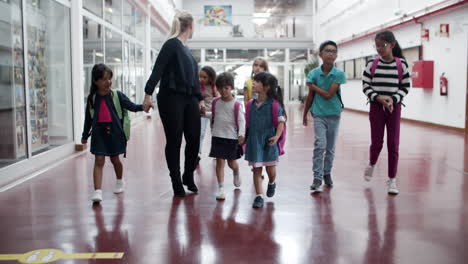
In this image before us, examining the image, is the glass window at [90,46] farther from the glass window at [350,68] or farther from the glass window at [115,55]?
the glass window at [350,68]

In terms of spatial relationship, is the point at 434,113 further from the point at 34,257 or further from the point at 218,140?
the point at 34,257

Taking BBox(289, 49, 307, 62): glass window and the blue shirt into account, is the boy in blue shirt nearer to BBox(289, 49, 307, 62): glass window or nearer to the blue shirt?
the blue shirt

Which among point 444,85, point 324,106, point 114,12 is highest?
point 114,12

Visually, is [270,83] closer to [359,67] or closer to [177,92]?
[177,92]

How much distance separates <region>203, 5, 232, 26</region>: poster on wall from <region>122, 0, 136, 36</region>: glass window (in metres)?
10.6

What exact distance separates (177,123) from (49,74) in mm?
3240

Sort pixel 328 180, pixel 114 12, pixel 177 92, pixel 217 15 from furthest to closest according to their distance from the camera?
1. pixel 217 15
2. pixel 114 12
3. pixel 328 180
4. pixel 177 92

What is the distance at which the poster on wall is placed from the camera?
22609 mm

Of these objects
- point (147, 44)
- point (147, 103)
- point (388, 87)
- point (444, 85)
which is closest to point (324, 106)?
point (388, 87)

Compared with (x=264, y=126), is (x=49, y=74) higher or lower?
higher

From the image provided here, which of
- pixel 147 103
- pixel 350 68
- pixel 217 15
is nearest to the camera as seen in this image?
pixel 147 103

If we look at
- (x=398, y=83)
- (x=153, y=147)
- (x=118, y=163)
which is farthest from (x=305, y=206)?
(x=153, y=147)

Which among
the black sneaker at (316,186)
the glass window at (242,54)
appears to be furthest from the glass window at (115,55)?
the glass window at (242,54)

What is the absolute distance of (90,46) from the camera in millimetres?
7793
